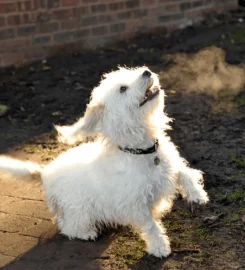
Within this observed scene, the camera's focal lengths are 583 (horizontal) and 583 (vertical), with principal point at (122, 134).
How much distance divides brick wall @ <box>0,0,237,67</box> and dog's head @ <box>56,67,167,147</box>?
4721 millimetres

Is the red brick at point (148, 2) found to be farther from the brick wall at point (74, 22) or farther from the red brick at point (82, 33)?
the red brick at point (82, 33)

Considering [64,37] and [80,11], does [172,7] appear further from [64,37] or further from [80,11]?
[64,37]

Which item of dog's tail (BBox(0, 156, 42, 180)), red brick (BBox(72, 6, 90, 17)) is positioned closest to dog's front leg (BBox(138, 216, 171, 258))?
dog's tail (BBox(0, 156, 42, 180))

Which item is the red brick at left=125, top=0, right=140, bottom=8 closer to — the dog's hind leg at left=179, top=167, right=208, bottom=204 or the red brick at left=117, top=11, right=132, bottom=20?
the red brick at left=117, top=11, right=132, bottom=20

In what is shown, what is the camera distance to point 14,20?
847 cm

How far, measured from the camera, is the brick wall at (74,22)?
8.50 meters

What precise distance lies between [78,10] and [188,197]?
531 cm

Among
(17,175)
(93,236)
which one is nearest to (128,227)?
(93,236)

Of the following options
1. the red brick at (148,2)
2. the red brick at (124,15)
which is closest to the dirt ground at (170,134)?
the red brick at (124,15)

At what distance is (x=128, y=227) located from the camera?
4.58 m

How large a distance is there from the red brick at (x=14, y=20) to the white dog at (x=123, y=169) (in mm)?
4448

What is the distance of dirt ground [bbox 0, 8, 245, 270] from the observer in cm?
420

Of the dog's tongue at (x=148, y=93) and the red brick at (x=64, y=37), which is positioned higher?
the dog's tongue at (x=148, y=93)

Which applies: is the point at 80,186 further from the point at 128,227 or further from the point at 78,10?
Result: the point at 78,10
